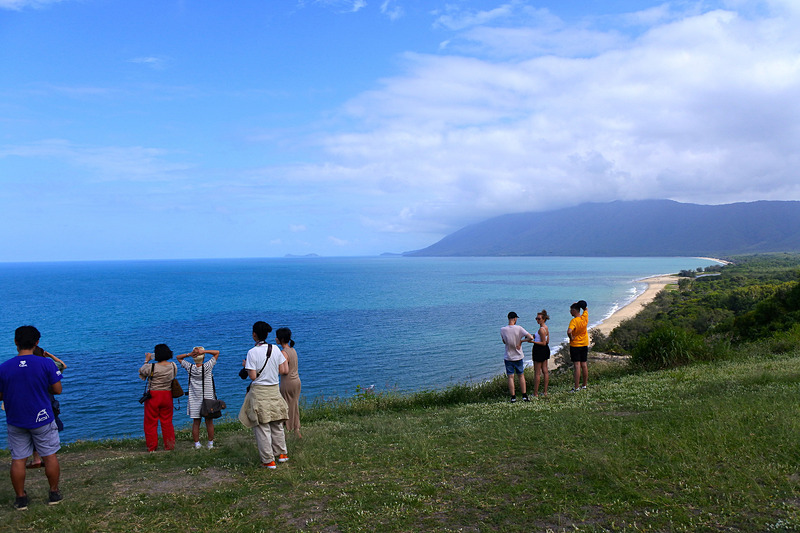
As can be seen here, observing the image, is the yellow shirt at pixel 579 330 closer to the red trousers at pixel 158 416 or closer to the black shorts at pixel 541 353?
the black shorts at pixel 541 353

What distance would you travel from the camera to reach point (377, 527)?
17.3 ft

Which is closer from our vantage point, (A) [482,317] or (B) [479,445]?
(B) [479,445]

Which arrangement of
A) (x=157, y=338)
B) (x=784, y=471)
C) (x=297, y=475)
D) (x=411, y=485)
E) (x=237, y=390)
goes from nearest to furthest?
(x=784, y=471) < (x=411, y=485) < (x=297, y=475) < (x=237, y=390) < (x=157, y=338)

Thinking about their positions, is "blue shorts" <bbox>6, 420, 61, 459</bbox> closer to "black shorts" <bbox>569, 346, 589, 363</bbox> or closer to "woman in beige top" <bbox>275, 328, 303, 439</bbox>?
"woman in beige top" <bbox>275, 328, 303, 439</bbox>

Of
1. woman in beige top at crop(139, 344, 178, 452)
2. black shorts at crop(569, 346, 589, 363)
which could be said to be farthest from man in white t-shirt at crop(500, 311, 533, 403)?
woman in beige top at crop(139, 344, 178, 452)

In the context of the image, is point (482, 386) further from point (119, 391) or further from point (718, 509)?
point (119, 391)

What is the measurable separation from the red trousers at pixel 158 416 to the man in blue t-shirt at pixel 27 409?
2.93m

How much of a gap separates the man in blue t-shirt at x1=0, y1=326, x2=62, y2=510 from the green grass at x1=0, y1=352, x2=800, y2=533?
42 centimetres

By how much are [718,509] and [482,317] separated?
175 ft

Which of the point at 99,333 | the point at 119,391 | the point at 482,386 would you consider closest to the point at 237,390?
the point at 119,391

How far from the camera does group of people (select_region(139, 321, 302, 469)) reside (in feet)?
24.6

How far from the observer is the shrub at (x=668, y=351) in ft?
50.6

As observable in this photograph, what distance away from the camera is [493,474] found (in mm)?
6594

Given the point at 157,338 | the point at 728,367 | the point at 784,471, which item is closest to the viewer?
the point at 784,471
